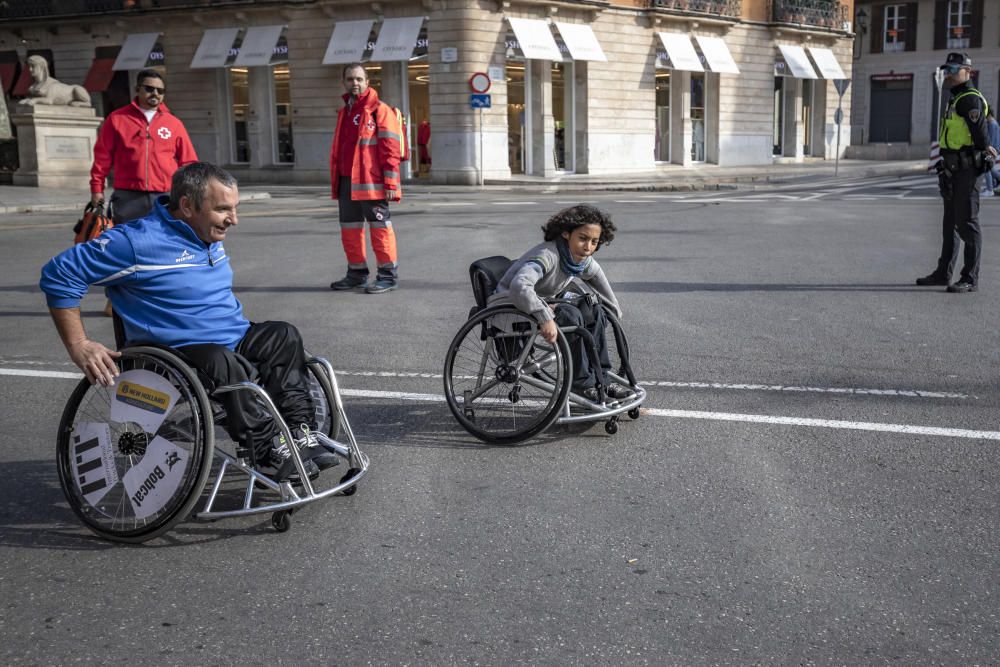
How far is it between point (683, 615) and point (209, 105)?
3471 cm

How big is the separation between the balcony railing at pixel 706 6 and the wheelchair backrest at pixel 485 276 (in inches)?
1280

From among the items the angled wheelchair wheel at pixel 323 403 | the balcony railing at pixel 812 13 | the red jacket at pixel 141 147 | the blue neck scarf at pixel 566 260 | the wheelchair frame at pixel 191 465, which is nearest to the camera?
the wheelchair frame at pixel 191 465

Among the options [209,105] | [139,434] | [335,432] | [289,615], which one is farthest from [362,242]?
[209,105]

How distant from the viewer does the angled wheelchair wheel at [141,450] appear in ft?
12.6

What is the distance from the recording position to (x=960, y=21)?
177 ft

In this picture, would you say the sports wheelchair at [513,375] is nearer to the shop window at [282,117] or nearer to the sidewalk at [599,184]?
the sidewalk at [599,184]

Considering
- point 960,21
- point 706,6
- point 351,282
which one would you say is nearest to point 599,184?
point 706,6

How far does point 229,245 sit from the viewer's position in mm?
14242

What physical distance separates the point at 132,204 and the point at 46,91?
67.9ft

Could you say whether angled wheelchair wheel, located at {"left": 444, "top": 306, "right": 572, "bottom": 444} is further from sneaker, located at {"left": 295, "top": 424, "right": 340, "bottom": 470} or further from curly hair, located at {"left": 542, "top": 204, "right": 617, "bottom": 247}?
sneaker, located at {"left": 295, "top": 424, "right": 340, "bottom": 470}

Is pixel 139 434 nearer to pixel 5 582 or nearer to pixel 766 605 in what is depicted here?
pixel 5 582

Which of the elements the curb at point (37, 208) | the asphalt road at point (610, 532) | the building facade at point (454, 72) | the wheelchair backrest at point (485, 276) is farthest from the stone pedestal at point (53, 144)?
the wheelchair backrest at point (485, 276)

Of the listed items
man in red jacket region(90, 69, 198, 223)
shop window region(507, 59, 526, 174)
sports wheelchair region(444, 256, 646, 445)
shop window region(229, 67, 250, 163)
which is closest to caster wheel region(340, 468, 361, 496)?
sports wheelchair region(444, 256, 646, 445)

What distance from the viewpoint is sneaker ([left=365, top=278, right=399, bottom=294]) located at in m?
9.98
